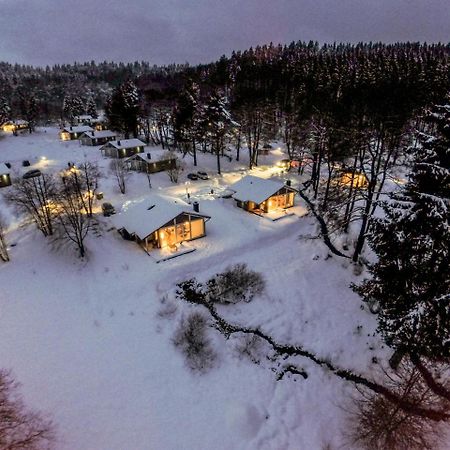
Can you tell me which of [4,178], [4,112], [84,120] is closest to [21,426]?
[4,178]

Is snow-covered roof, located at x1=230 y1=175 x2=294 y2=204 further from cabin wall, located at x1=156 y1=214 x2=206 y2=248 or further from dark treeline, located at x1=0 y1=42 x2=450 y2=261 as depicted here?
cabin wall, located at x1=156 y1=214 x2=206 y2=248

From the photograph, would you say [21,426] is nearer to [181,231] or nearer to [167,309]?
[167,309]

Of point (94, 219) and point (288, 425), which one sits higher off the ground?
point (94, 219)

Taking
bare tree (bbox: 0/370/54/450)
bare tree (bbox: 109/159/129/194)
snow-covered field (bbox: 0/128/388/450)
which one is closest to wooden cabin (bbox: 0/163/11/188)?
bare tree (bbox: 109/159/129/194)

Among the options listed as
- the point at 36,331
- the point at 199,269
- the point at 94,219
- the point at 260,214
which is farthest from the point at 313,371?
the point at 94,219

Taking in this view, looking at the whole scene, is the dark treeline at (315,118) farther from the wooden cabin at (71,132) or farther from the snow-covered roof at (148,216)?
the snow-covered roof at (148,216)

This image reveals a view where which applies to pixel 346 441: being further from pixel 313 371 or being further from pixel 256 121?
pixel 256 121

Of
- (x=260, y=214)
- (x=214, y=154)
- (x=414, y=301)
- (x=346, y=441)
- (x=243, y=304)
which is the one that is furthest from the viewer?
(x=214, y=154)

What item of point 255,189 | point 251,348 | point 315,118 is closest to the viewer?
point 251,348
